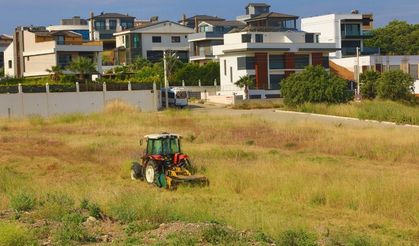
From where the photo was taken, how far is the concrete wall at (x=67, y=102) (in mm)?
55375

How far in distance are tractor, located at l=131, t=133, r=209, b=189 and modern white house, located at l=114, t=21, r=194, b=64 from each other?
88506 millimetres

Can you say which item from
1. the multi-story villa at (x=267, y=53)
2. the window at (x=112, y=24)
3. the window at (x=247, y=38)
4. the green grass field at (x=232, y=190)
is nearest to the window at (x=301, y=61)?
the multi-story villa at (x=267, y=53)

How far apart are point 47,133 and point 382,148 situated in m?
19.6

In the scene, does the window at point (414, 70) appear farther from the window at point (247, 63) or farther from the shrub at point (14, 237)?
the shrub at point (14, 237)

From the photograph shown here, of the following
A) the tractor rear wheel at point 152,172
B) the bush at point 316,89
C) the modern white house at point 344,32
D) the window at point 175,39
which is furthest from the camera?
the window at point 175,39

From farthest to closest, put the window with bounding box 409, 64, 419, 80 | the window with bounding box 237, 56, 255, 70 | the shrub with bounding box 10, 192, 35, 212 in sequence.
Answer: the window with bounding box 409, 64, 419, 80
the window with bounding box 237, 56, 255, 70
the shrub with bounding box 10, 192, 35, 212

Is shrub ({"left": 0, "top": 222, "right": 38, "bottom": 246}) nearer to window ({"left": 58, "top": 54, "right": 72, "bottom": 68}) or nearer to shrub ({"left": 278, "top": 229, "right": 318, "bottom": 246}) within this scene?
shrub ({"left": 278, "top": 229, "right": 318, "bottom": 246})

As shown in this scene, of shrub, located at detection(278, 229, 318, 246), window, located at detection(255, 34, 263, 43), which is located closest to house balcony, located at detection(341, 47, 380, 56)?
window, located at detection(255, 34, 263, 43)

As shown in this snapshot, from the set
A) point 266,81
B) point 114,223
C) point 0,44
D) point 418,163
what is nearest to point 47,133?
point 418,163

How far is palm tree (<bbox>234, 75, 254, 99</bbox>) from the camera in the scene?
72.5 metres

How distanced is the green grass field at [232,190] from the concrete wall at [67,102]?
18270 millimetres

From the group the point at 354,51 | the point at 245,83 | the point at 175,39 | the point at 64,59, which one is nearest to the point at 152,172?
the point at 245,83

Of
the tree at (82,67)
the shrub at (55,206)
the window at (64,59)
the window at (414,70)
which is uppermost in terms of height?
the window at (64,59)

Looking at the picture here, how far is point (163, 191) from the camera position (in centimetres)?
1934
